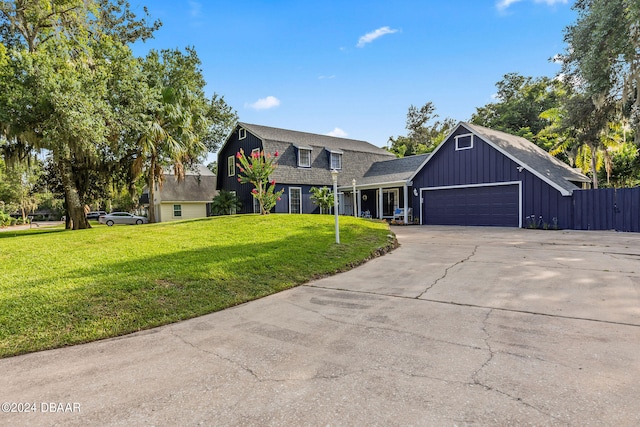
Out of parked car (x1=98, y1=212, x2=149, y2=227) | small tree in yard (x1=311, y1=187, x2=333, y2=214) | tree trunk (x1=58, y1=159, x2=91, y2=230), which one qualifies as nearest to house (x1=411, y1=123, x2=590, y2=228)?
small tree in yard (x1=311, y1=187, x2=333, y2=214)

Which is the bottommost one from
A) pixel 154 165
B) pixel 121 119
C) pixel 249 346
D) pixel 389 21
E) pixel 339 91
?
pixel 249 346

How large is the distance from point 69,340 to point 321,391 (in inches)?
111

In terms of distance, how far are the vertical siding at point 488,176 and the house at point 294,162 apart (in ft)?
20.1

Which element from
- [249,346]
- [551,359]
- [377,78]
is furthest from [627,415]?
[377,78]

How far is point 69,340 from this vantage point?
3387mm

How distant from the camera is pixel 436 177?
57.9ft

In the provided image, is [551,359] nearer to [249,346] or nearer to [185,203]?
[249,346]

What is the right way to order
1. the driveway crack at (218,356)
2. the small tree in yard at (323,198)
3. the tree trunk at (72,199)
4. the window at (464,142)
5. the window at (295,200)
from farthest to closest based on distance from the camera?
the window at (295,200) < the small tree in yard at (323,198) < the window at (464,142) < the tree trunk at (72,199) < the driveway crack at (218,356)

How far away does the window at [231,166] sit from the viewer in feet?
72.2

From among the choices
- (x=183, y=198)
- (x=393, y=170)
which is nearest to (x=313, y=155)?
(x=393, y=170)

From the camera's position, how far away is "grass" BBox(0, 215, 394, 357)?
145 inches

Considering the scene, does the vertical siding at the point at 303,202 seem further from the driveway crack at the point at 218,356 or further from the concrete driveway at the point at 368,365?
the driveway crack at the point at 218,356

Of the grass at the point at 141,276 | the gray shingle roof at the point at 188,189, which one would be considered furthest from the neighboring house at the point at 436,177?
the grass at the point at 141,276

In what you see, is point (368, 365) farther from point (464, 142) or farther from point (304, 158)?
point (304, 158)
